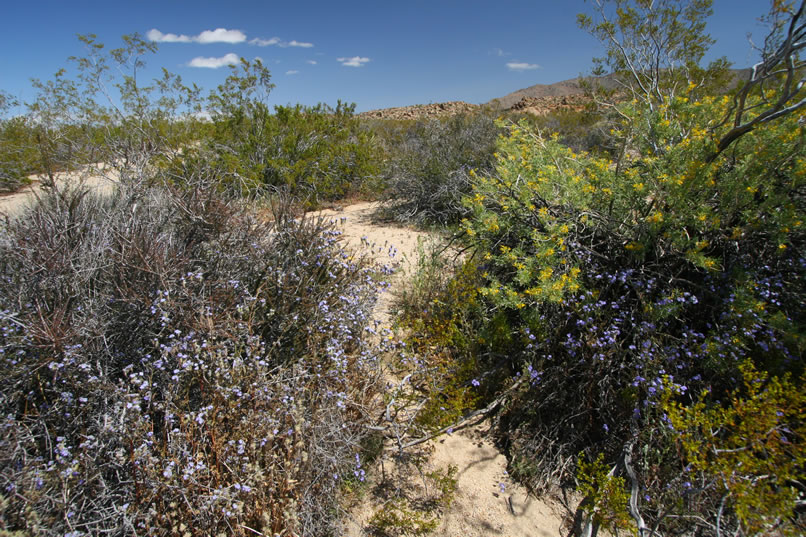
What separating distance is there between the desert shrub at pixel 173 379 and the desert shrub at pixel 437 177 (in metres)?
4.01

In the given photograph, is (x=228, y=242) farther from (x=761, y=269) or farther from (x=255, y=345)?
(x=761, y=269)

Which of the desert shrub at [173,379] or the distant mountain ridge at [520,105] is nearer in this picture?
the desert shrub at [173,379]

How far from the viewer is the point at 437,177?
721cm

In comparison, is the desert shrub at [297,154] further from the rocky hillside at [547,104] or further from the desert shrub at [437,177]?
the rocky hillside at [547,104]

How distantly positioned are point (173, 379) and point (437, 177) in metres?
6.05

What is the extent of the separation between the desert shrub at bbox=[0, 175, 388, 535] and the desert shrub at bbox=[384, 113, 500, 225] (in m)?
4.01

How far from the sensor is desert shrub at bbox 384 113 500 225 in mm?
6793

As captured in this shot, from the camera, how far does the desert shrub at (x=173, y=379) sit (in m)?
1.61

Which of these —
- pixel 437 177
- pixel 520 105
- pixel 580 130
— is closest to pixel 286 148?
pixel 437 177

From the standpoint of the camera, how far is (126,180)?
10.8 feet

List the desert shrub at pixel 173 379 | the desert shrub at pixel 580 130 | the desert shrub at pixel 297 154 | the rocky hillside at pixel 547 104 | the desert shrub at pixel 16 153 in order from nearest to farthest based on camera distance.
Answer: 1. the desert shrub at pixel 173 379
2. the desert shrub at pixel 297 154
3. the desert shrub at pixel 16 153
4. the desert shrub at pixel 580 130
5. the rocky hillside at pixel 547 104

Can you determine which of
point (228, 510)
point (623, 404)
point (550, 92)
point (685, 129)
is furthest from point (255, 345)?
point (550, 92)

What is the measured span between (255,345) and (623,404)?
2121 millimetres

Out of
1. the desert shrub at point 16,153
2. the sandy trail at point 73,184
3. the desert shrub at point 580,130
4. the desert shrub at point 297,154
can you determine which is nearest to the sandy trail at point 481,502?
the sandy trail at point 73,184
